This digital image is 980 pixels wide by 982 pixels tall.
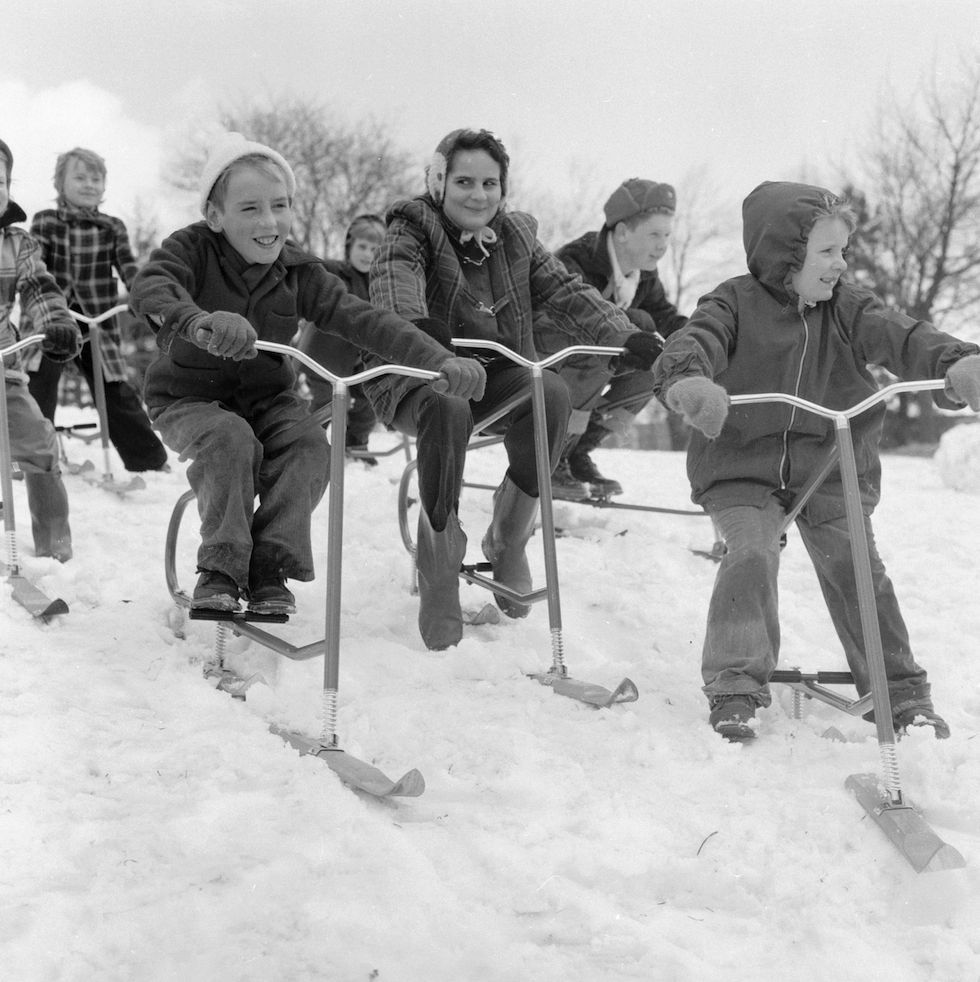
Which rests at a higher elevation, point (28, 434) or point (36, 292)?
point (36, 292)

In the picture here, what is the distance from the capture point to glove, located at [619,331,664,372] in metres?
4.18

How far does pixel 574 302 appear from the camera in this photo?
449cm

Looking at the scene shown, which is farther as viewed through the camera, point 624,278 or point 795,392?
point 624,278

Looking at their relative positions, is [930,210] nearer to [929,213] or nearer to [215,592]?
[929,213]

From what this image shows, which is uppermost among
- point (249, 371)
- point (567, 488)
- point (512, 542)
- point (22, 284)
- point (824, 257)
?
point (824, 257)

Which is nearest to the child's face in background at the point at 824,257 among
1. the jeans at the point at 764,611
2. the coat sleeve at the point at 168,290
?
the jeans at the point at 764,611

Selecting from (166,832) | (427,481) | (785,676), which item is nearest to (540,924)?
(166,832)

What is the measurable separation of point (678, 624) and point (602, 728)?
141cm

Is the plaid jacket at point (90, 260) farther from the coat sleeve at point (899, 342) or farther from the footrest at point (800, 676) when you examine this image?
the footrest at point (800, 676)

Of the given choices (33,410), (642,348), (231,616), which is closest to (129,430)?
(33,410)

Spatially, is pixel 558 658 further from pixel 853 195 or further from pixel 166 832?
pixel 853 195

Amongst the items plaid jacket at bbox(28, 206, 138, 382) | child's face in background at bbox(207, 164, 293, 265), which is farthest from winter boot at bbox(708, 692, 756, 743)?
plaid jacket at bbox(28, 206, 138, 382)

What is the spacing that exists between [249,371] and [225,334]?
653 mm

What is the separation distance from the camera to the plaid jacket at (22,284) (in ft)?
16.1
